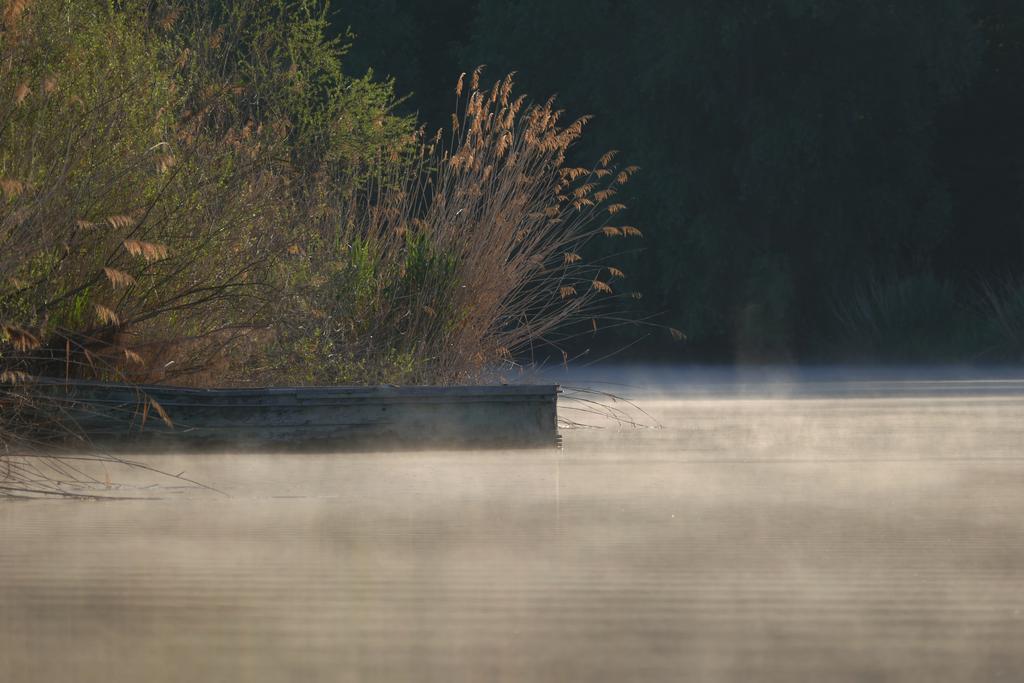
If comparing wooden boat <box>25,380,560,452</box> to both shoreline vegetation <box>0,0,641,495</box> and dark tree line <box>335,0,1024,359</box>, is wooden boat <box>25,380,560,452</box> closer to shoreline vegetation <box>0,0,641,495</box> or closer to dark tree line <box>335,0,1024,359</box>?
shoreline vegetation <box>0,0,641,495</box>

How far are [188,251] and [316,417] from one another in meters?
1.11

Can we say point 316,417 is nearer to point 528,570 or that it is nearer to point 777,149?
point 528,570

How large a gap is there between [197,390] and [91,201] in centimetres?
115

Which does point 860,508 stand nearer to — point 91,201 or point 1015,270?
point 91,201

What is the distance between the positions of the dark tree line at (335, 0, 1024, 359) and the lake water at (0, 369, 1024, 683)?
16.4 metres

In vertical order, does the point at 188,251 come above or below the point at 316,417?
above

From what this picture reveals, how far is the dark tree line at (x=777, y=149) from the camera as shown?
25.3 meters

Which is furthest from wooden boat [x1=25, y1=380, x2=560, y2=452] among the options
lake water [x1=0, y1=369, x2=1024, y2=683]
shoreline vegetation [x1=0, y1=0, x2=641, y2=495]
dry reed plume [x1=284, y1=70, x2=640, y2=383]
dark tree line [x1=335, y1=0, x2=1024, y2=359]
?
dark tree line [x1=335, y1=0, x2=1024, y2=359]

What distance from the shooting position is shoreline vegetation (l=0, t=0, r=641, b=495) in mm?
8492

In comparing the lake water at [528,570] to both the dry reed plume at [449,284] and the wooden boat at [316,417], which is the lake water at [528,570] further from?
the dry reed plume at [449,284]

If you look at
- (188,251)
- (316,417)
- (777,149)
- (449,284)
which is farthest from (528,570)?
(777,149)

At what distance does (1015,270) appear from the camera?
29.1 m

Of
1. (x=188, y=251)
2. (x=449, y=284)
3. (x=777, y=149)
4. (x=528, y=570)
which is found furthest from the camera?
(x=777, y=149)

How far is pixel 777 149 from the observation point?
83.0 ft
